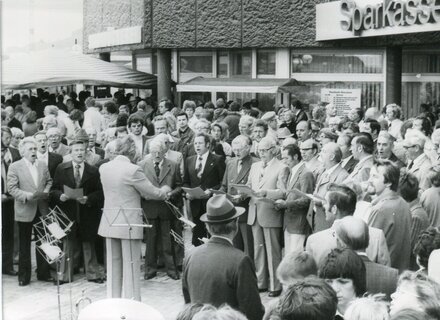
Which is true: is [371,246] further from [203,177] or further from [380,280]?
[203,177]

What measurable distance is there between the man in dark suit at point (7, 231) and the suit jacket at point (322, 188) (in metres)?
3.90

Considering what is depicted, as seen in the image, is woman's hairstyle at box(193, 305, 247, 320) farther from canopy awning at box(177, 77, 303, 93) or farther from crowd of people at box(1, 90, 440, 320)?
canopy awning at box(177, 77, 303, 93)

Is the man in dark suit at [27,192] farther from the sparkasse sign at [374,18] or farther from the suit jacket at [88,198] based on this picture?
the sparkasse sign at [374,18]

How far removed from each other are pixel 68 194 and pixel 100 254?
125 centimetres

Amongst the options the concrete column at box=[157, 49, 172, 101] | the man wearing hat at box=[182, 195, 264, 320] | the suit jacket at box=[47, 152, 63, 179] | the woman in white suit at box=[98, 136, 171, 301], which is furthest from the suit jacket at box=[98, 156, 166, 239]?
the concrete column at box=[157, 49, 172, 101]

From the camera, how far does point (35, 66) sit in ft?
55.5

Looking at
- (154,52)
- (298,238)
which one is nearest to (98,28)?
(154,52)

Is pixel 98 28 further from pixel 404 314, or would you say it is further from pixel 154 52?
pixel 404 314

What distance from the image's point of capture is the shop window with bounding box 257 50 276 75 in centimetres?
2086

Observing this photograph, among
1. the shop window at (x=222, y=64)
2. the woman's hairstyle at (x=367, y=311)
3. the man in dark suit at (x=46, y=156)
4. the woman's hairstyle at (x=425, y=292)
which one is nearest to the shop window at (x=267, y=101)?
the shop window at (x=222, y=64)

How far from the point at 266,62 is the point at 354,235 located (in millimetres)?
16013

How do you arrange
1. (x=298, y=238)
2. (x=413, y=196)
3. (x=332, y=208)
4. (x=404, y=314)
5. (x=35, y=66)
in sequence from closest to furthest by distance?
(x=404, y=314), (x=332, y=208), (x=413, y=196), (x=298, y=238), (x=35, y=66)

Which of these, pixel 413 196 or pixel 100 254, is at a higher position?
pixel 413 196

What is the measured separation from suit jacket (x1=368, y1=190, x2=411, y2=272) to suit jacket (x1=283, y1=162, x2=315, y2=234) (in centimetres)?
181
